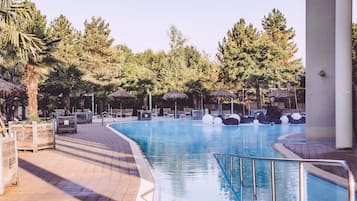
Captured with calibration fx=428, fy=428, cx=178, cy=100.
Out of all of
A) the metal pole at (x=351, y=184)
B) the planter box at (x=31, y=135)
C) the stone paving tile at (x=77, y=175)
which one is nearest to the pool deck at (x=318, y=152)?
the stone paving tile at (x=77, y=175)

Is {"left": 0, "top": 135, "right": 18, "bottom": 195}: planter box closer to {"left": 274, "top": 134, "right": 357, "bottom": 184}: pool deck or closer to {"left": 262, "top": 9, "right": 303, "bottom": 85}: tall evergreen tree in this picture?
{"left": 274, "top": 134, "right": 357, "bottom": 184}: pool deck

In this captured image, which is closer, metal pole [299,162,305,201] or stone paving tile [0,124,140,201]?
metal pole [299,162,305,201]

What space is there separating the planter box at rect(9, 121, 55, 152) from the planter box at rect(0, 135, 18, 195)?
4.74 meters

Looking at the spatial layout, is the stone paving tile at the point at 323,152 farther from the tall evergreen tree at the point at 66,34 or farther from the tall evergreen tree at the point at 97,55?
the tall evergreen tree at the point at 66,34

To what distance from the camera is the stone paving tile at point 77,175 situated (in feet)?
19.3

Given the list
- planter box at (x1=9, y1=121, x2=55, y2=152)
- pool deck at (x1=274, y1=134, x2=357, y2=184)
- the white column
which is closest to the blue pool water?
pool deck at (x1=274, y1=134, x2=357, y2=184)

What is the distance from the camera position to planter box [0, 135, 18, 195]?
5.77m

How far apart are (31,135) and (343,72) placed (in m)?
8.36

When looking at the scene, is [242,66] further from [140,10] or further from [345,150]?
[345,150]

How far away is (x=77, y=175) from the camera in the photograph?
7.59 m

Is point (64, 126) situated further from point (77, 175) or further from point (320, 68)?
point (77, 175)

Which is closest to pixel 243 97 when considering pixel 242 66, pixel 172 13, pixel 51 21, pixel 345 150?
pixel 242 66

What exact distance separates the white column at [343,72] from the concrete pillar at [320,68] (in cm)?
268

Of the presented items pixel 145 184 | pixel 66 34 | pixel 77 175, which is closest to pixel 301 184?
pixel 145 184
